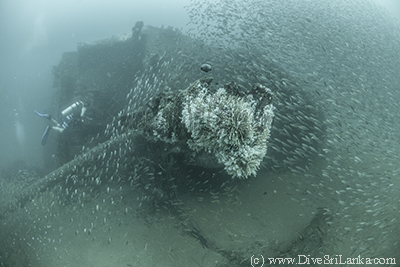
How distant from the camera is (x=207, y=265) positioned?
15.9ft

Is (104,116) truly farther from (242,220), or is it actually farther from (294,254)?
(294,254)

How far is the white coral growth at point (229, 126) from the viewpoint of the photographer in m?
4.07

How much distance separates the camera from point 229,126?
4.05 metres

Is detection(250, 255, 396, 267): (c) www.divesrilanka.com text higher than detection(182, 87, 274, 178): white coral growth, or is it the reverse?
detection(182, 87, 274, 178): white coral growth

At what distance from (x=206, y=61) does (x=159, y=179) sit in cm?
463

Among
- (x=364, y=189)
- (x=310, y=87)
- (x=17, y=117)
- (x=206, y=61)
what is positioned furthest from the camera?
(x=17, y=117)

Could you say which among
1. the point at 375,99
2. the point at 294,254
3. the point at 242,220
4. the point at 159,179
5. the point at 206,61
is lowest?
the point at 294,254

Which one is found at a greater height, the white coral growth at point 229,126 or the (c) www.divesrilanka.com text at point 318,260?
the white coral growth at point 229,126

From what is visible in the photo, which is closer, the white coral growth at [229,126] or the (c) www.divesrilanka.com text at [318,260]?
the white coral growth at [229,126]

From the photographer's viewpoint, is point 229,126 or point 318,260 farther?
point 318,260

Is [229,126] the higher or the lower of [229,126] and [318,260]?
the higher

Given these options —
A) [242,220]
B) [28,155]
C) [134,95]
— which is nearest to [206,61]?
[134,95]

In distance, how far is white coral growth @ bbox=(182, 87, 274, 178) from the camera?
4.07 meters

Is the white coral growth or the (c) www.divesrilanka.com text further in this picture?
the (c) www.divesrilanka.com text
